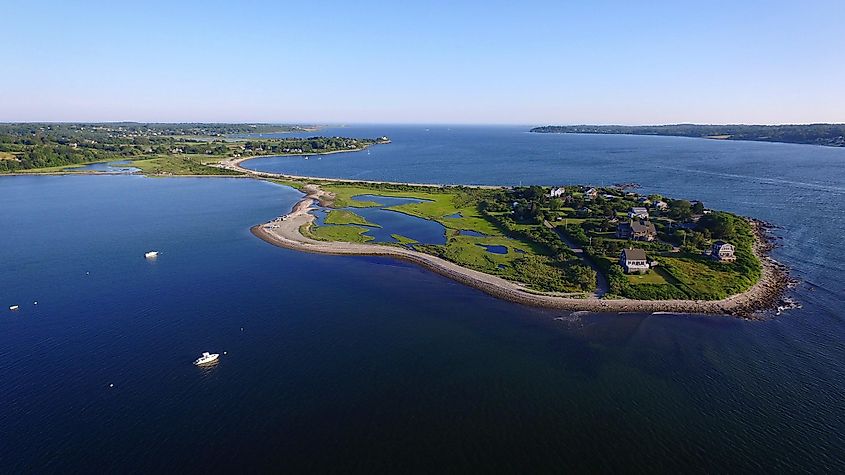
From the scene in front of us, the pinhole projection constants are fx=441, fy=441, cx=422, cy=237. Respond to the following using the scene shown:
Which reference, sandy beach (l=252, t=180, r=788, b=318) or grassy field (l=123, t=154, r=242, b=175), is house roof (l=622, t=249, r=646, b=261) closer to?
sandy beach (l=252, t=180, r=788, b=318)

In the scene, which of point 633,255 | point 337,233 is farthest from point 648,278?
point 337,233

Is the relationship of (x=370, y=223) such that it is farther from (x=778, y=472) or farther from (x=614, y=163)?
(x=614, y=163)

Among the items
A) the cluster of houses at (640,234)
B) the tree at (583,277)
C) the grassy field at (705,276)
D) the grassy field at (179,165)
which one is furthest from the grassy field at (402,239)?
the grassy field at (179,165)

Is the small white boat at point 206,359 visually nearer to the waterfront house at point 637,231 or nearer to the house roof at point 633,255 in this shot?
the house roof at point 633,255

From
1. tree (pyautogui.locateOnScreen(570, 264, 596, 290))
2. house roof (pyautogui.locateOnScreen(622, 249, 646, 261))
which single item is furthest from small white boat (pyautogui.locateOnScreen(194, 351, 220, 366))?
house roof (pyautogui.locateOnScreen(622, 249, 646, 261))

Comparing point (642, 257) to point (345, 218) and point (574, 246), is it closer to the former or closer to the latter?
point (574, 246)

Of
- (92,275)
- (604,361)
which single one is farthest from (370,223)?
(604,361)
